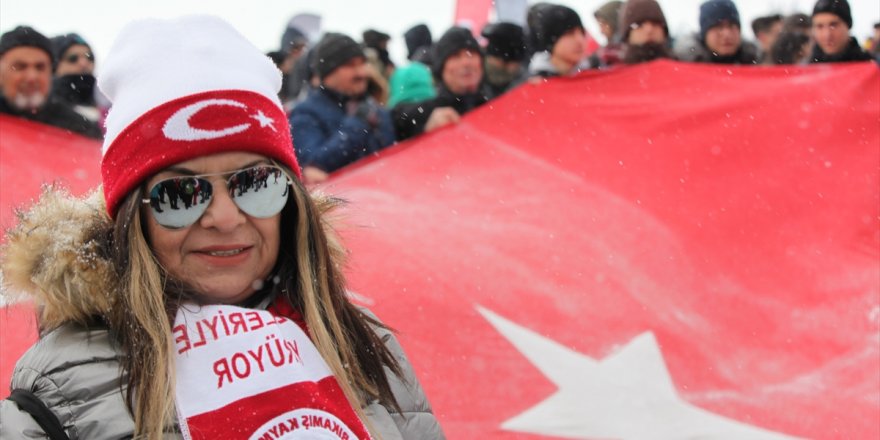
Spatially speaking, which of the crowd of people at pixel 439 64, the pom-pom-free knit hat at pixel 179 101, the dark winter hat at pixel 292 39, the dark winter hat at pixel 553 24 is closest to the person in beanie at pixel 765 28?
the crowd of people at pixel 439 64

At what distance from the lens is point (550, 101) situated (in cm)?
487

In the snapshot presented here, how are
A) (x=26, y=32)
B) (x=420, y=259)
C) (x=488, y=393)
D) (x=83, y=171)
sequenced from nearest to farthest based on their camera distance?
(x=488, y=393)
(x=420, y=259)
(x=83, y=171)
(x=26, y=32)

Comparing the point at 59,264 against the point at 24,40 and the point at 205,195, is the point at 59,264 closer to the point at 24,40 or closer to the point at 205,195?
the point at 205,195

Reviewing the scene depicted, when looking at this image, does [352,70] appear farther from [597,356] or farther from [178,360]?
[178,360]

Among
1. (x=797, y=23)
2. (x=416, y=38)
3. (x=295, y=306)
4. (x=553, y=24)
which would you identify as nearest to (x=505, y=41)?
(x=553, y=24)

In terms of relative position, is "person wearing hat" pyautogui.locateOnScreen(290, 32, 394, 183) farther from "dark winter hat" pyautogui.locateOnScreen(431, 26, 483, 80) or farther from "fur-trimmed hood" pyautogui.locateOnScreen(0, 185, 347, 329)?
"fur-trimmed hood" pyautogui.locateOnScreen(0, 185, 347, 329)

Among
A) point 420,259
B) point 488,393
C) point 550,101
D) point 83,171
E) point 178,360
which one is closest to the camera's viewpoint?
point 178,360

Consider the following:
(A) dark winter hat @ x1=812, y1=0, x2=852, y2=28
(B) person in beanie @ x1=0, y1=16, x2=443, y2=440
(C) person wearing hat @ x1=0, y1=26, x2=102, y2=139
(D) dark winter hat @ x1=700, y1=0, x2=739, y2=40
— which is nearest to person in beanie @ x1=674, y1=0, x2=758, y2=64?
(D) dark winter hat @ x1=700, y1=0, x2=739, y2=40

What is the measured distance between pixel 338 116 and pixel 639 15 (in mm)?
1697

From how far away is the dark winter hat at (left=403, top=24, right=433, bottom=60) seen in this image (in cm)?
982

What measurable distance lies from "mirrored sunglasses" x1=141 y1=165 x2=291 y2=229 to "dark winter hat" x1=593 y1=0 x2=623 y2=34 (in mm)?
5677

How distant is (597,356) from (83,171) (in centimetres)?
218

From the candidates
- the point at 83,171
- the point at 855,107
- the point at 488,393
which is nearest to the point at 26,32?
the point at 83,171

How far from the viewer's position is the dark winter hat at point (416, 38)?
9820 millimetres
